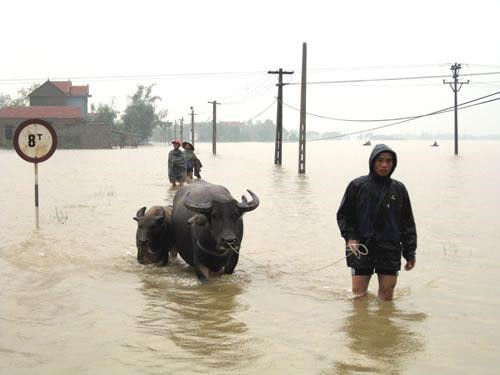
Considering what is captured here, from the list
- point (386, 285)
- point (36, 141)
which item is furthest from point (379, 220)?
point (36, 141)

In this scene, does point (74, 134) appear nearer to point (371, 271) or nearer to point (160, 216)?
point (160, 216)

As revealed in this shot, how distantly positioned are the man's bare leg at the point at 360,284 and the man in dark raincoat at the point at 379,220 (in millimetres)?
264

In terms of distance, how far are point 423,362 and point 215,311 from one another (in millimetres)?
2379

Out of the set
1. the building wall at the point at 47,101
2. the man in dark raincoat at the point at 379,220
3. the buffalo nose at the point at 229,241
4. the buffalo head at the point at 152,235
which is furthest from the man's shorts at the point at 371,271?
the building wall at the point at 47,101

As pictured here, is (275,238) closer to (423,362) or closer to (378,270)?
(378,270)

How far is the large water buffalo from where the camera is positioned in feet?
25.9

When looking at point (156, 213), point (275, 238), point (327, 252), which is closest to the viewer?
point (156, 213)

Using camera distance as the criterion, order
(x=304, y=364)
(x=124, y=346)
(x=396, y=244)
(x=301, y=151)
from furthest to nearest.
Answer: (x=301, y=151), (x=396, y=244), (x=124, y=346), (x=304, y=364)

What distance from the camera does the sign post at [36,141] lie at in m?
11.5

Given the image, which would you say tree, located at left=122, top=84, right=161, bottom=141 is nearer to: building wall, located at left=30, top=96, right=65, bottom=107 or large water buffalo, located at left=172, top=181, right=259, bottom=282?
building wall, located at left=30, top=96, right=65, bottom=107

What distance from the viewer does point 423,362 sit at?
538 centimetres

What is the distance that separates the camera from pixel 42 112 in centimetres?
8125

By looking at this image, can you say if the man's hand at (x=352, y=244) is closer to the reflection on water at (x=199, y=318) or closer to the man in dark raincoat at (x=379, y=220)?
the man in dark raincoat at (x=379, y=220)

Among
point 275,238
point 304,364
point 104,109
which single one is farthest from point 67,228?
point 104,109
